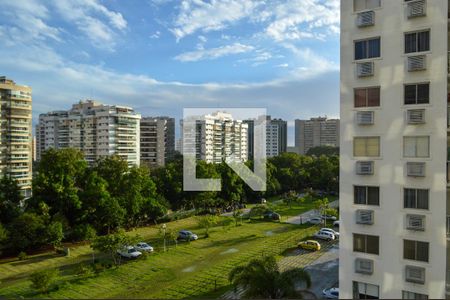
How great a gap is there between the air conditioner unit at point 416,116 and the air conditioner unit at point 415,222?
1.62m

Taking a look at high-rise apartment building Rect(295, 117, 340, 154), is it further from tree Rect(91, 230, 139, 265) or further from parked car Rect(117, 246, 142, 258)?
tree Rect(91, 230, 139, 265)

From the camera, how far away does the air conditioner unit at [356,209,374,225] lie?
22.1 ft

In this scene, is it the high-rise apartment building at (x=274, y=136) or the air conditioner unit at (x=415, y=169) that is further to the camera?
the high-rise apartment building at (x=274, y=136)

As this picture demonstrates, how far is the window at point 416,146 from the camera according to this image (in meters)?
6.30

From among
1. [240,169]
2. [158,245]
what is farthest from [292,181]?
[158,245]

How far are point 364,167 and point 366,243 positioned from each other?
1.40 meters

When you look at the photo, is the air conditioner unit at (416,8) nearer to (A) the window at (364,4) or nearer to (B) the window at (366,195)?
(A) the window at (364,4)

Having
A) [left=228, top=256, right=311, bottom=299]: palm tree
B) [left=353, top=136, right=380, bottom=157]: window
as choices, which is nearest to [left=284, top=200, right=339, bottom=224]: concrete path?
[left=228, top=256, right=311, bottom=299]: palm tree

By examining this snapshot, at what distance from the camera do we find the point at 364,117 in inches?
265

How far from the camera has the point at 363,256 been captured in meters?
6.83

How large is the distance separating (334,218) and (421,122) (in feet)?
49.8

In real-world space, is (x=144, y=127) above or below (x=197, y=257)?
above

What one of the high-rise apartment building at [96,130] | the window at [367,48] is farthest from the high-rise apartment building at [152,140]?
the window at [367,48]

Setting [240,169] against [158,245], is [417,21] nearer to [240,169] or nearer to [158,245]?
[158,245]
